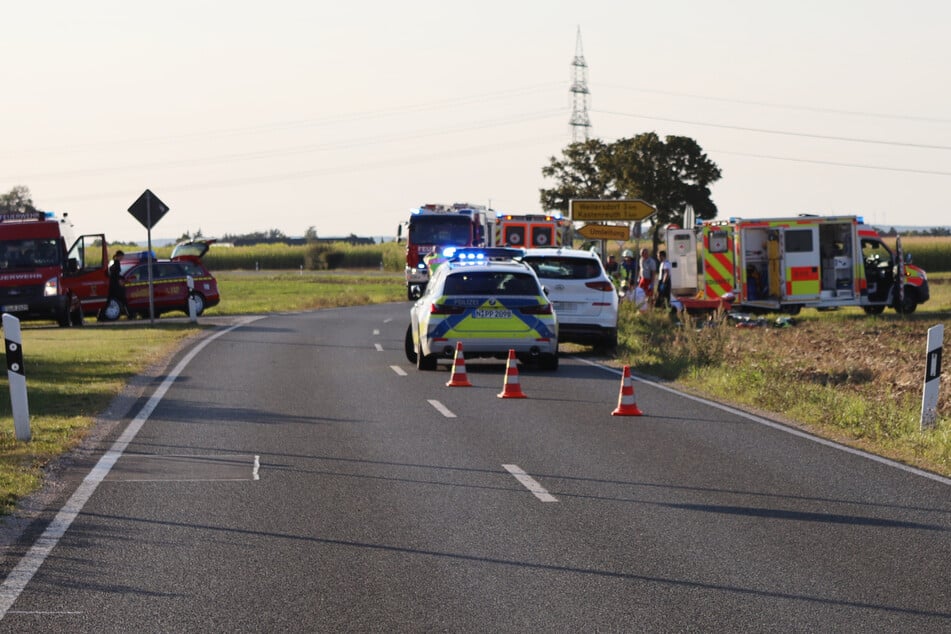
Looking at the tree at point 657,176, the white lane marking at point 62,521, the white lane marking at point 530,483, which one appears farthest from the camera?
the tree at point 657,176

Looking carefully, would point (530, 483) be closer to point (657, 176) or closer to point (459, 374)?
point (459, 374)

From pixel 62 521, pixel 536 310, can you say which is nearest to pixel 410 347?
pixel 536 310

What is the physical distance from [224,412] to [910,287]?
83.3ft

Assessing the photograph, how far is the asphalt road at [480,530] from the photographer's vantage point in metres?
7.00

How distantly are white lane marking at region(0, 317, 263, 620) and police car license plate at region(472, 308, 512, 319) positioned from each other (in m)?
5.53

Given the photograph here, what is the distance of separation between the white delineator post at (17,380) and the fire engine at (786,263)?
72.2 ft

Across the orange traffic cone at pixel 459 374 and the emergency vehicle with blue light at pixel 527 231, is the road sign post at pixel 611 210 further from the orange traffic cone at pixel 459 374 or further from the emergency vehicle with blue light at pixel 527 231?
the orange traffic cone at pixel 459 374

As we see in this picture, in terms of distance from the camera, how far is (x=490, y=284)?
21.3m

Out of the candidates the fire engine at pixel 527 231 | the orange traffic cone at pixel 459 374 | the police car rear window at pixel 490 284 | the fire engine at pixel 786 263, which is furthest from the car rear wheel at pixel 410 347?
the fire engine at pixel 527 231

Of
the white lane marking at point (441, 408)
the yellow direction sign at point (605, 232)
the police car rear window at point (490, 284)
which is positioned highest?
the yellow direction sign at point (605, 232)

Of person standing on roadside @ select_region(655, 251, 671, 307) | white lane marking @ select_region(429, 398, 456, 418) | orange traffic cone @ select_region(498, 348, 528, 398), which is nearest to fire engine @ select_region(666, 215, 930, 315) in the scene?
person standing on roadside @ select_region(655, 251, 671, 307)

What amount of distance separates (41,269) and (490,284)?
1835 cm

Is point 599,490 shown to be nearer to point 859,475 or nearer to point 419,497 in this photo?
point 419,497

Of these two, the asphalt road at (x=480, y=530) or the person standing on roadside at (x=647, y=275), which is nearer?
the asphalt road at (x=480, y=530)
